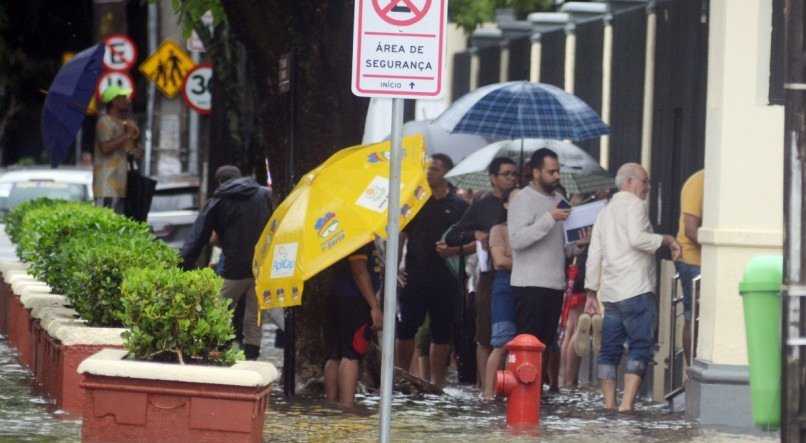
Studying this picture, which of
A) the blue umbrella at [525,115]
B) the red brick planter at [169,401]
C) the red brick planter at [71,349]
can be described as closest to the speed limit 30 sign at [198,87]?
the blue umbrella at [525,115]

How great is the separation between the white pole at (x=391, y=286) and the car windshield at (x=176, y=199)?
1410 cm

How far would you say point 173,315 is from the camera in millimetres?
9555

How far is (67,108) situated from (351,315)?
19.1 ft

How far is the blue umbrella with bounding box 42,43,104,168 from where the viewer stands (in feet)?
55.4

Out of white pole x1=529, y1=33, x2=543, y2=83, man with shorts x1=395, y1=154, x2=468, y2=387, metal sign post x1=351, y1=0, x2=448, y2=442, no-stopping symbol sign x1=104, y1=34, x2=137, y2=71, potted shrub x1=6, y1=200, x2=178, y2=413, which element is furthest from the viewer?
no-stopping symbol sign x1=104, y1=34, x2=137, y2=71

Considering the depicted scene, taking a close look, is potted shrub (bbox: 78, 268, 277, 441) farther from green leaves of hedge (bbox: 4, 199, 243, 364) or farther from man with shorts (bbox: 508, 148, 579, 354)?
man with shorts (bbox: 508, 148, 579, 354)

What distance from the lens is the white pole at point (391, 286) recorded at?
832 cm

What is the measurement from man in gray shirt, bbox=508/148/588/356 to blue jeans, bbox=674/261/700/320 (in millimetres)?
909

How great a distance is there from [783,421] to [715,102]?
14.6 feet

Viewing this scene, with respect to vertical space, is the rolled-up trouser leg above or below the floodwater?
above

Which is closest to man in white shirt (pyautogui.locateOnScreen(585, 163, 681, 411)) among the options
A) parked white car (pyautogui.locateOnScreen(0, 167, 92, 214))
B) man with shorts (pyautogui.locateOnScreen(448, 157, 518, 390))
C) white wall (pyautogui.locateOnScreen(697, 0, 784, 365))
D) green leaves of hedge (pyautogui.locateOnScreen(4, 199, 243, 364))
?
white wall (pyautogui.locateOnScreen(697, 0, 784, 365))

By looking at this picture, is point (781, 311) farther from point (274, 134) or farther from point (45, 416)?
point (274, 134)

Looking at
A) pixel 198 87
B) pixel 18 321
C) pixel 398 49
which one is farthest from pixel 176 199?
pixel 398 49

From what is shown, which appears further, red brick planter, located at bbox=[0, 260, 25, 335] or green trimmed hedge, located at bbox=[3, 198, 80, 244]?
green trimmed hedge, located at bbox=[3, 198, 80, 244]
